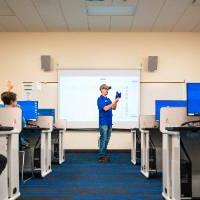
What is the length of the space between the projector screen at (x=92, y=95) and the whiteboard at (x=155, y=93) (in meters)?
0.15

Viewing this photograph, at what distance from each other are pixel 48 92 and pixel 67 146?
1275mm

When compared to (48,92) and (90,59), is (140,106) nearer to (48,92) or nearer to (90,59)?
(90,59)

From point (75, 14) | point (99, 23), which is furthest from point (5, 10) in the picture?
point (99, 23)

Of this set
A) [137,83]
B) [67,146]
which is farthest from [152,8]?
[67,146]

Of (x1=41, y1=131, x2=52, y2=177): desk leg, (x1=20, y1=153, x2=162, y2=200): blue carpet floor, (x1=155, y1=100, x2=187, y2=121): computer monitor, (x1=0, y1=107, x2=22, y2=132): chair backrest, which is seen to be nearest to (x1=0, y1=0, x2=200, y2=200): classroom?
(x1=20, y1=153, x2=162, y2=200): blue carpet floor

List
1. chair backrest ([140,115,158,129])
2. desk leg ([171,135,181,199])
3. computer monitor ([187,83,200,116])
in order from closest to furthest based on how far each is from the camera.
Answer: desk leg ([171,135,181,199]), computer monitor ([187,83,200,116]), chair backrest ([140,115,158,129])

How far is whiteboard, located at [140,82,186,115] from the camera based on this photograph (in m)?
7.66

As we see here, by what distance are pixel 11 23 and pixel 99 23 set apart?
1795 mm

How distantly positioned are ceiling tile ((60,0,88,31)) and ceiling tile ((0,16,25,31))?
102 centimetres

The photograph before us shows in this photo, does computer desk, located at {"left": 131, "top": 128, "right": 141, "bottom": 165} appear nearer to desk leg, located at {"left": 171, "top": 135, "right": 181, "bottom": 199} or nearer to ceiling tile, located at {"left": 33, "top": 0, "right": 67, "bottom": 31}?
ceiling tile, located at {"left": 33, "top": 0, "right": 67, "bottom": 31}

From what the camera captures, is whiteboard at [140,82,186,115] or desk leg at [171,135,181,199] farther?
whiteboard at [140,82,186,115]

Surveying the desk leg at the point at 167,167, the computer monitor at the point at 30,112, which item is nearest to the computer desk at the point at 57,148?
the computer monitor at the point at 30,112

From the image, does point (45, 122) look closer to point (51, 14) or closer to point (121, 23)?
point (51, 14)

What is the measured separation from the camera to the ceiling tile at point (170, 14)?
19.4 feet
